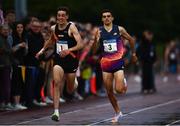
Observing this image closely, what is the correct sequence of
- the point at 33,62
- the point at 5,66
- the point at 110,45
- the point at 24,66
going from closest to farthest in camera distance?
1. the point at 110,45
2. the point at 5,66
3. the point at 24,66
4. the point at 33,62

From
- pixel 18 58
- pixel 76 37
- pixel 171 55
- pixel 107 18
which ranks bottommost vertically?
pixel 171 55

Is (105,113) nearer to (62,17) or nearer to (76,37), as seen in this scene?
(76,37)

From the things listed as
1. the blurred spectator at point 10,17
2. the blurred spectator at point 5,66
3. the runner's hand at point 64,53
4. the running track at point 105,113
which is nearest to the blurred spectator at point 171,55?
the running track at point 105,113

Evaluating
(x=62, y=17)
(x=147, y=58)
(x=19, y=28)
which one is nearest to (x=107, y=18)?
(x=62, y=17)

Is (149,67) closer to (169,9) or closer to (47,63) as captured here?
(47,63)

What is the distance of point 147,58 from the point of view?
26.7 meters

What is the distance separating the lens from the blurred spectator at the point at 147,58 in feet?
86.7

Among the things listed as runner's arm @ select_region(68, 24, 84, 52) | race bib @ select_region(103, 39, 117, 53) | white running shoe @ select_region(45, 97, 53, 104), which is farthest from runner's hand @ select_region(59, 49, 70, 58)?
white running shoe @ select_region(45, 97, 53, 104)

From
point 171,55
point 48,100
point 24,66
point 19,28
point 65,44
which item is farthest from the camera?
point 171,55

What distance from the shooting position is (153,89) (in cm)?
2703

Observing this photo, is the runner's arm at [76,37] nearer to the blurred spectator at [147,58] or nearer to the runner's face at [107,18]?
the runner's face at [107,18]

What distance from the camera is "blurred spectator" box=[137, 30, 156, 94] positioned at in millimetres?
26438

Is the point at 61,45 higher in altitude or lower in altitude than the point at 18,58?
higher

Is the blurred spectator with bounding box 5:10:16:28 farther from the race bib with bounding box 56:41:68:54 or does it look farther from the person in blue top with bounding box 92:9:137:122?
the person in blue top with bounding box 92:9:137:122
